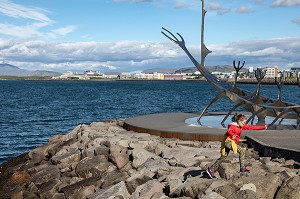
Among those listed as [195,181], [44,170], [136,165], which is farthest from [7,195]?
[195,181]

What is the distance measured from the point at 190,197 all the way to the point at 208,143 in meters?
4.02

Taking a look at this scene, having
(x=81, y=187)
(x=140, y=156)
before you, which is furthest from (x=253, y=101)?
(x=81, y=187)

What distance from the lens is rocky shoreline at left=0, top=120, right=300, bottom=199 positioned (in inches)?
318

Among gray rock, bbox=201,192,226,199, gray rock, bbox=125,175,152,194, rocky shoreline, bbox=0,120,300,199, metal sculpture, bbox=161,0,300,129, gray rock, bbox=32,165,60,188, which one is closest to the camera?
gray rock, bbox=201,192,226,199

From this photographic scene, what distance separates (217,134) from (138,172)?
2735 millimetres

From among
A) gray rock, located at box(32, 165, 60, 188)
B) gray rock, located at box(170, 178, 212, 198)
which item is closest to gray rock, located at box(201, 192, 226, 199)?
gray rock, located at box(170, 178, 212, 198)

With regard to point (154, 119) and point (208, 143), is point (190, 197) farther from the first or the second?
point (154, 119)

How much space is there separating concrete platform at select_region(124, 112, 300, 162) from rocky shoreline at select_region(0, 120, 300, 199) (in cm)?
26

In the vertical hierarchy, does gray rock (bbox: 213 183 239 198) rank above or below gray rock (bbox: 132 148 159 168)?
above

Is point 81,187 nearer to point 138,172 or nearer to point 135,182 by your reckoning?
point 138,172

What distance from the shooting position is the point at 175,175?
9.52 m

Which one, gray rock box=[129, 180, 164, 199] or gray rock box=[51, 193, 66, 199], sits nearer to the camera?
gray rock box=[129, 180, 164, 199]

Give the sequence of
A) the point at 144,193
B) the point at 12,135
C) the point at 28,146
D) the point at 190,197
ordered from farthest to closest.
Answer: the point at 12,135, the point at 28,146, the point at 144,193, the point at 190,197

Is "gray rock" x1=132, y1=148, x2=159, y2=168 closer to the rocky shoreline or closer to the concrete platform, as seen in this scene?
the rocky shoreline
